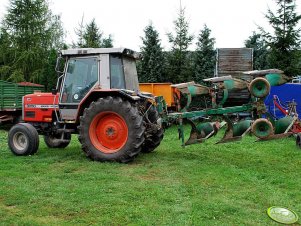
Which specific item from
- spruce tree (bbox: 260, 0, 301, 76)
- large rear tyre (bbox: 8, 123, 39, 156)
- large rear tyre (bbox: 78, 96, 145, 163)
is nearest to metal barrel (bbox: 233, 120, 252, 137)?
large rear tyre (bbox: 78, 96, 145, 163)

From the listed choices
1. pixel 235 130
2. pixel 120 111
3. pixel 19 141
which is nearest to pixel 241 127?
pixel 235 130

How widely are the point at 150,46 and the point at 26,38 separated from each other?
34.0ft

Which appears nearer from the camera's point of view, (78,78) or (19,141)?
(78,78)

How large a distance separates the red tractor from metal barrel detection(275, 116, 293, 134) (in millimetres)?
2279

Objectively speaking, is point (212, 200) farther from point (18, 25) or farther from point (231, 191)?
point (18, 25)

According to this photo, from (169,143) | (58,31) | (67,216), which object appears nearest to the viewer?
(67,216)

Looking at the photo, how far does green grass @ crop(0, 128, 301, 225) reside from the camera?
4.71 meters

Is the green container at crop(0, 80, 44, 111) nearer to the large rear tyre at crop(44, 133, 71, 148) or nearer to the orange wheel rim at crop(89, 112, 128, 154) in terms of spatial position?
the large rear tyre at crop(44, 133, 71, 148)

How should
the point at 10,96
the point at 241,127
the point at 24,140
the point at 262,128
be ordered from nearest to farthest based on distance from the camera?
1. the point at 262,128
2. the point at 241,127
3. the point at 24,140
4. the point at 10,96

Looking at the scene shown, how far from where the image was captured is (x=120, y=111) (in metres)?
8.05

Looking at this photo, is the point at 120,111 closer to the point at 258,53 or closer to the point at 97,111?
the point at 97,111

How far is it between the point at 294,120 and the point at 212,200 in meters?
3.25

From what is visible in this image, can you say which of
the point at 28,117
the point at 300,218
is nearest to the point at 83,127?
the point at 28,117

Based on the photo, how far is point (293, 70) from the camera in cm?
1708
